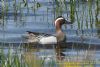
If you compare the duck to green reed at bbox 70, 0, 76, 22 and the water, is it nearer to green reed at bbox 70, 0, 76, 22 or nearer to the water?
the water

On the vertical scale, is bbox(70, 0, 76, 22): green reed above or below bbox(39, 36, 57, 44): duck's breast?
above

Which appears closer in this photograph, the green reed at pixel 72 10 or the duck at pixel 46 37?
the duck at pixel 46 37

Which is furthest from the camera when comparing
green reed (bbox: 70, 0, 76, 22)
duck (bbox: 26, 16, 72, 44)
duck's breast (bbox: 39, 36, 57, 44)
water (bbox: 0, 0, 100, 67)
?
green reed (bbox: 70, 0, 76, 22)

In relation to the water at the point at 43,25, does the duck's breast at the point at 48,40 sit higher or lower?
lower

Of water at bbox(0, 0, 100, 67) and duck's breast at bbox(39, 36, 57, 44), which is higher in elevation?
water at bbox(0, 0, 100, 67)

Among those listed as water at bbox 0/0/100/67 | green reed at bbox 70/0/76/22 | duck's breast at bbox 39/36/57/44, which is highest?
green reed at bbox 70/0/76/22

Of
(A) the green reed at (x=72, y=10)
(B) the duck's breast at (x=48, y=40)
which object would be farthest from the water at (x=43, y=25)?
(B) the duck's breast at (x=48, y=40)

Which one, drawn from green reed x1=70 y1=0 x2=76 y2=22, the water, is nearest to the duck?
the water

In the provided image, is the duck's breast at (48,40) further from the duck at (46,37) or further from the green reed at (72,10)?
the green reed at (72,10)

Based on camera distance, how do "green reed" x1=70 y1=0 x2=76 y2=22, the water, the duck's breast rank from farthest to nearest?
"green reed" x1=70 y1=0 x2=76 y2=22, the duck's breast, the water

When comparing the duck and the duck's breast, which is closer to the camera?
the duck

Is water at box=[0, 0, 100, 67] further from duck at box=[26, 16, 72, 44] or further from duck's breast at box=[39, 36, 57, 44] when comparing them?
duck's breast at box=[39, 36, 57, 44]

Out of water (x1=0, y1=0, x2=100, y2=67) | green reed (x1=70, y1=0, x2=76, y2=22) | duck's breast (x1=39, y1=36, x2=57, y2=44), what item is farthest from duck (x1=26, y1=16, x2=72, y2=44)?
green reed (x1=70, y1=0, x2=76, y2=22)

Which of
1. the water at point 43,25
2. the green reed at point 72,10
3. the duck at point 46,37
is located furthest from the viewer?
the green reed at point 72,10
